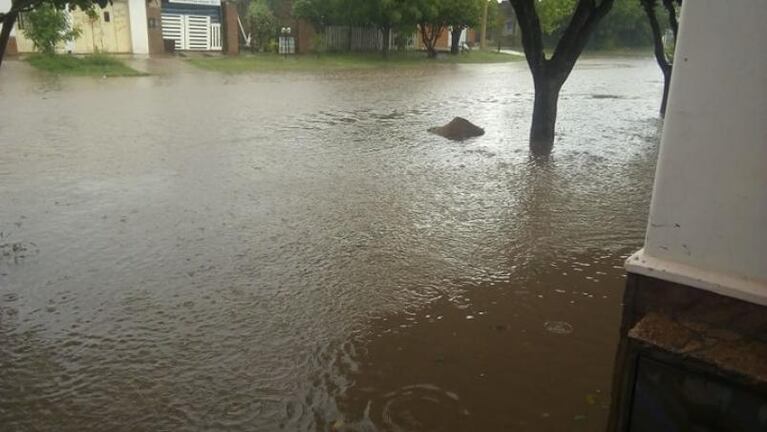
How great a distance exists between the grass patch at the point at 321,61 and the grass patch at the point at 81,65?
3.09 metres

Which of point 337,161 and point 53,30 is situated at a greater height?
point 53,30

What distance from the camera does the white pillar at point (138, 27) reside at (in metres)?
27.5

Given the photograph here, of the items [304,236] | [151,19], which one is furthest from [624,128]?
[151,19]

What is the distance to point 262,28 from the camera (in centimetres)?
3120

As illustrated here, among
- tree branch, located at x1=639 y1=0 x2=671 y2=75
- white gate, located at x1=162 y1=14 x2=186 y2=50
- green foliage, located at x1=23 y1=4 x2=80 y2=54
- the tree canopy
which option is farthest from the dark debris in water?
white gate, located at x1=162 y1=14 x2=186 y2=50

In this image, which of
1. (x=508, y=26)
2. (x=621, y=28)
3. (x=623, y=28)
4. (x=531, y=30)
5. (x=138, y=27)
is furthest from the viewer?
(x=508, y=26)

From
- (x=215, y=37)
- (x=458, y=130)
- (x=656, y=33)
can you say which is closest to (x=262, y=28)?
(x=215, y=37)

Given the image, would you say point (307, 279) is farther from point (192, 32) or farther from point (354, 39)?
point (354, 39)

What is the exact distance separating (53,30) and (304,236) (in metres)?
20.4

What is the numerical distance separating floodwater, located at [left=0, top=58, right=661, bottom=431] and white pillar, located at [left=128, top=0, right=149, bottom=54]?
1846 cm

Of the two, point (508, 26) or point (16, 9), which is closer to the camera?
point (16, 9)

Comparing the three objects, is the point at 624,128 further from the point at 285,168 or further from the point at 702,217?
the point at 702,217

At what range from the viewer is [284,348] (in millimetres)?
3840

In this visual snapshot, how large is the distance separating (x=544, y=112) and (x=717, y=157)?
9447 millimetres
